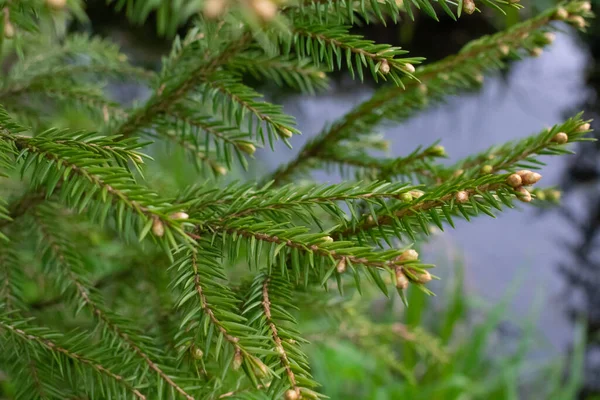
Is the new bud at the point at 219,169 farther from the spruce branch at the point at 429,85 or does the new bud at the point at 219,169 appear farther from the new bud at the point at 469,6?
the new bud at the point at 469,6

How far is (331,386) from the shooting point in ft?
3.47

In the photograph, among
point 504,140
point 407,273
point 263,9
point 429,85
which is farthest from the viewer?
point 504,140

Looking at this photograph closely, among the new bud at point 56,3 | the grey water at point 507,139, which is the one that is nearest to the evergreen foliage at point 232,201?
the new bud at point 56,3

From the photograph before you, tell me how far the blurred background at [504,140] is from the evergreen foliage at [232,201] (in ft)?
3.62

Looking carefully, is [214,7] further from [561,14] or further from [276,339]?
[561,14]

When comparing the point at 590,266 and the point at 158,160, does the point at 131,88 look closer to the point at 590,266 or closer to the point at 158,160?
the point at 158,160

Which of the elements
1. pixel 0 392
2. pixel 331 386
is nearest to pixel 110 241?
pixel 0 392

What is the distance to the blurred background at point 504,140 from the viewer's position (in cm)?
169

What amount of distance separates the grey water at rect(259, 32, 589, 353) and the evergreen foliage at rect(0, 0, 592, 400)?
138cm

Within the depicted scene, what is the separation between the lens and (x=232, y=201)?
319mm

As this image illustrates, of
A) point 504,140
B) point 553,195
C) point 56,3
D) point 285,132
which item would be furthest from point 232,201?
point 504,140

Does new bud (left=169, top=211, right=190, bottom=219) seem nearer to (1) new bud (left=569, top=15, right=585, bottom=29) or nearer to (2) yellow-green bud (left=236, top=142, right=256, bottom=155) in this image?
(2) yellow-green bud (left=236, top=142, right=256, bottom=155)

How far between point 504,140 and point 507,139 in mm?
26

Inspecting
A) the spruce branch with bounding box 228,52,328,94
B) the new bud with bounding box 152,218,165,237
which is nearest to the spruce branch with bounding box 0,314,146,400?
the new bud with bounding box 152,218,165,237
